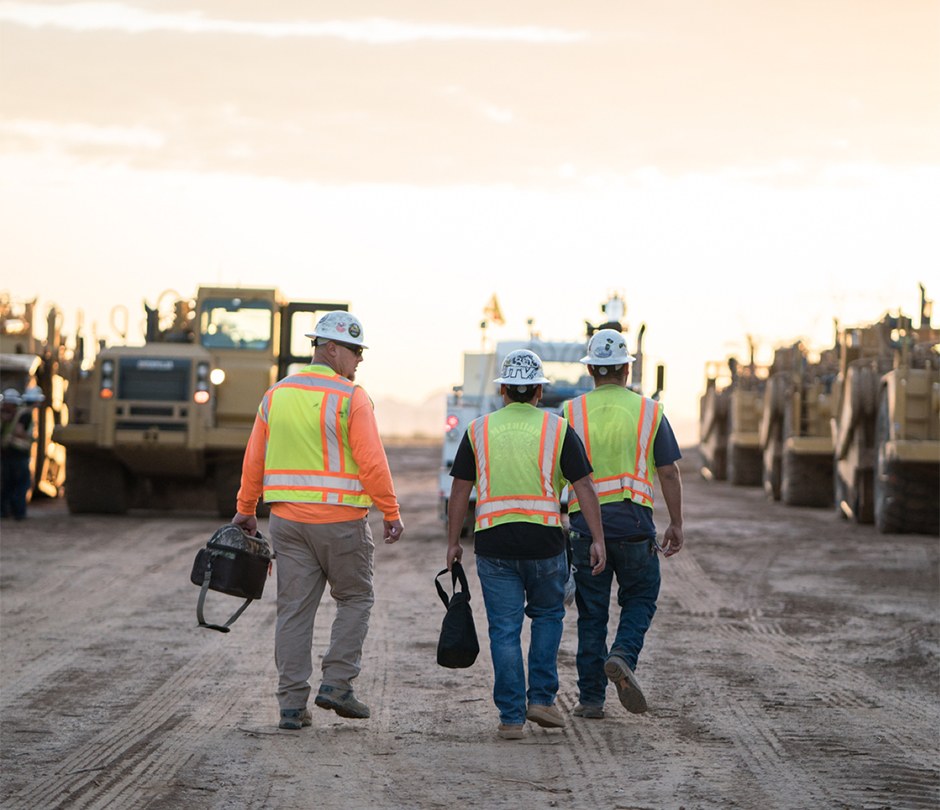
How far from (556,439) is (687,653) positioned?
10.4 feet

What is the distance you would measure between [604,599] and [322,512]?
1481 millimetres

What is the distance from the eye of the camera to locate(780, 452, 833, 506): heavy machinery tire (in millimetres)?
26375

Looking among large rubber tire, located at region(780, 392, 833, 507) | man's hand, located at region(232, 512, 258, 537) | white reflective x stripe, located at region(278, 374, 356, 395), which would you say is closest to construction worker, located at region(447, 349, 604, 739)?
white reflective x stripe, located at region(278, 374, 356, 395)

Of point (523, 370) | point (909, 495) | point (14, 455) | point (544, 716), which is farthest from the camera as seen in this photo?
point (14, 455)

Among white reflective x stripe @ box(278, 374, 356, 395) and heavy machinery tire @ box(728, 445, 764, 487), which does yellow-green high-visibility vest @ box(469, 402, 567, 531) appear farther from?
heavy machinery tire @ box(728, 445, 764, 487)

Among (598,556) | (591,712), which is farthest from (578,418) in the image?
(591,712)

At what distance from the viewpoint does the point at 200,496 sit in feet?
73.0

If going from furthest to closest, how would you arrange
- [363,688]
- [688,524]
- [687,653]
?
[688,524], [687,653], [363,688]

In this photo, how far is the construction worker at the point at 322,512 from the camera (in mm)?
7484

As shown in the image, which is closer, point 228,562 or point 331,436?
point 331,436

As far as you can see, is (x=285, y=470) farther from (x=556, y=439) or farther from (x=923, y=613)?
(x=923, y=613)

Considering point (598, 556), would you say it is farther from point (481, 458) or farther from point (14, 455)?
point (14, 455)

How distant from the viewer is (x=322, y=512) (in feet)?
24.6

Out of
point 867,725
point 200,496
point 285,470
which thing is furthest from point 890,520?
point 285,470
